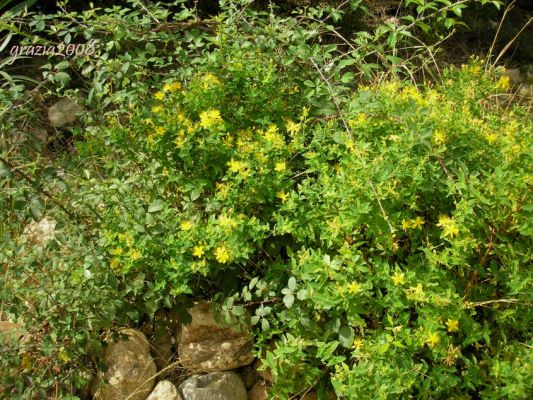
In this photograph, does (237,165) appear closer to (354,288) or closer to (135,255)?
(135,255)

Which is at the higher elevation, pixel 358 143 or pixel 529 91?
pixel 358 143

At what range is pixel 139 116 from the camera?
2273 millimetres

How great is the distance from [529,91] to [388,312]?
3.48 m

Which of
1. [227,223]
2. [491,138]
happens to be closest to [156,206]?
[227,223]

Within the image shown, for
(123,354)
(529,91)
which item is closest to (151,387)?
(123,354)

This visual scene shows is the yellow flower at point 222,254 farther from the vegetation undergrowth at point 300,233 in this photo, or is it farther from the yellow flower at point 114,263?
the yellow flower at point 114,263

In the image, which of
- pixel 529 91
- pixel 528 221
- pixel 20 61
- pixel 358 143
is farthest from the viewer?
pixel 529 91

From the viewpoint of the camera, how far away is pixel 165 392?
2166 millimetres

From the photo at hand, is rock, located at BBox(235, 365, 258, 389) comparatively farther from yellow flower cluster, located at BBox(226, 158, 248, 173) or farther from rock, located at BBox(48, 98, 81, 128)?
rock, located at BBox(48, 98, 81, 128)

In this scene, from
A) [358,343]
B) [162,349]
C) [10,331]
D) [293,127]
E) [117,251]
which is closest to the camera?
[358,343]

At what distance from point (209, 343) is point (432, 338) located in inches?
35.6

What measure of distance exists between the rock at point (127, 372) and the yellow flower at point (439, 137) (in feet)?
4.20

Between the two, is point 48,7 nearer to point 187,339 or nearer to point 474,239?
point 187,339

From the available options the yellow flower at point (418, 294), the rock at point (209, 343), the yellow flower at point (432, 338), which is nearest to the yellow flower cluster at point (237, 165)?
the rock at point (209, 343)
